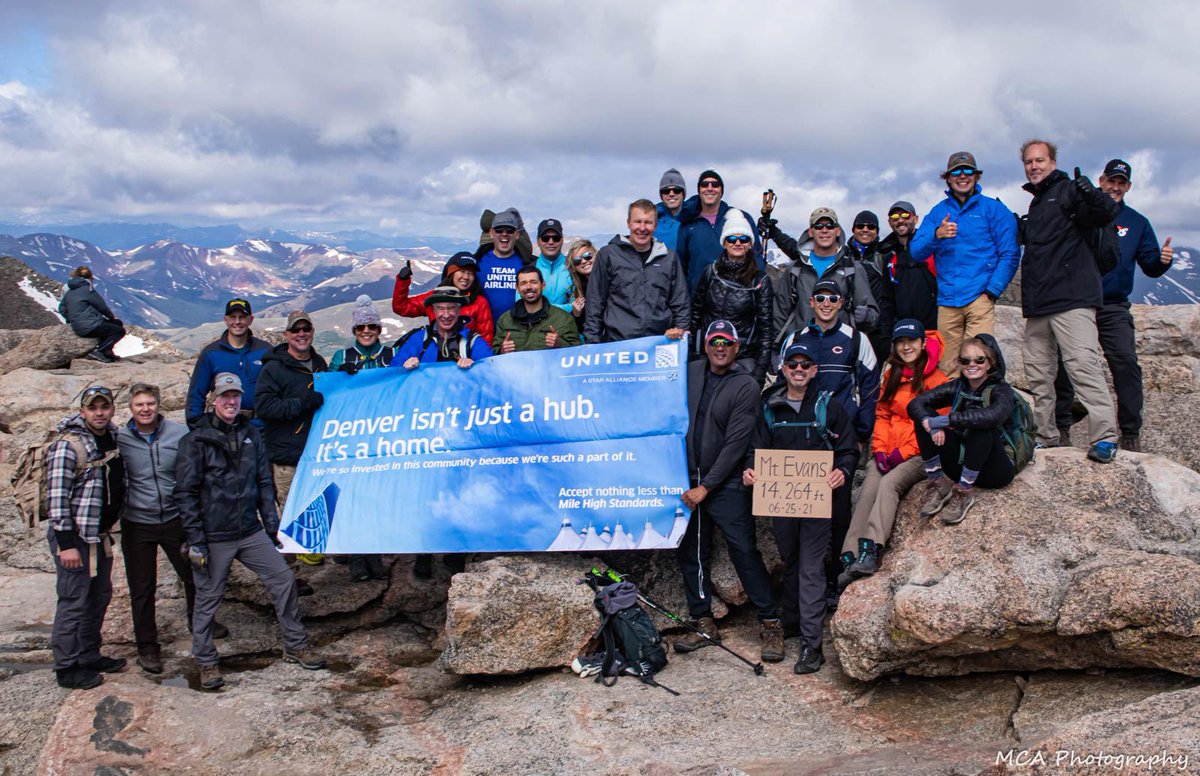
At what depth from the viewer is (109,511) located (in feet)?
30.9

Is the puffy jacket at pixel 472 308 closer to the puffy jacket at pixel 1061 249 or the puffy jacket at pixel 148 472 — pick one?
the puffy jacket at pixel 148 472

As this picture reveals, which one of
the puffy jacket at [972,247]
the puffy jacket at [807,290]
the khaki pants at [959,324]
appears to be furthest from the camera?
the khaki pants at [959,324]

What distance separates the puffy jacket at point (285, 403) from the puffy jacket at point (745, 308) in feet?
18.8

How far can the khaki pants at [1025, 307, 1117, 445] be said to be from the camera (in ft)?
29.9

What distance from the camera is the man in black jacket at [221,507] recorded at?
31.3 feet

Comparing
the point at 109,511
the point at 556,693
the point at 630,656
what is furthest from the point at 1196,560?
the point at 109,511

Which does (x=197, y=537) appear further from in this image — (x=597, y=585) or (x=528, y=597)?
(x=597, y=585)

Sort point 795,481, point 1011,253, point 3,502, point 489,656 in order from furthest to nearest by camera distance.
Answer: point 3,502 < point 1011,253 < point 489,656 < point 795,481

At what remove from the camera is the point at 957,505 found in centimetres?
873

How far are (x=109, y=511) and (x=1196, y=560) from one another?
11677 mm

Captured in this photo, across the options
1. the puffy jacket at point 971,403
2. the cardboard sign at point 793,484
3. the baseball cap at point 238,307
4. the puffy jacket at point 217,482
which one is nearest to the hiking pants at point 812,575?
the cardboard sign at point 793,484

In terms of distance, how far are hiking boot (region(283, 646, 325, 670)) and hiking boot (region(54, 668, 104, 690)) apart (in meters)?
2.10

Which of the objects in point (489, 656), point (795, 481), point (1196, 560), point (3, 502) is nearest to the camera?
point (1196, 560)

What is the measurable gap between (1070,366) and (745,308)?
3880 millimetres
